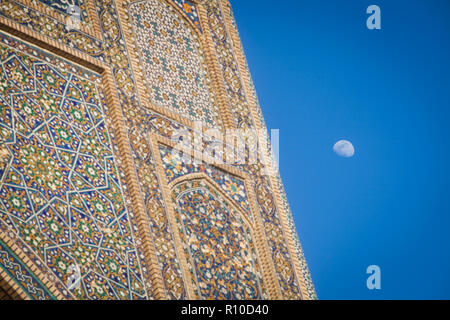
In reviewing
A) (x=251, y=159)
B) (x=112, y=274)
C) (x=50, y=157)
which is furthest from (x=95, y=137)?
(x=251, y=159)

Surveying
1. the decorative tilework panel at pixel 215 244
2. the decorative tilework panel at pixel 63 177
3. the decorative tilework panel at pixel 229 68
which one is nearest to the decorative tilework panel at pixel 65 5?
the decorative tilework panel at pixel 63 177

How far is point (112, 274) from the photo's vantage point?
5.80 m

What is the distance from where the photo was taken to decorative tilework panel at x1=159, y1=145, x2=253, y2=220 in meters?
6.67

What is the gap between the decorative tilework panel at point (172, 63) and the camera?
7.16m

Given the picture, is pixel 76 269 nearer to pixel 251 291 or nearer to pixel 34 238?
pixel 34 238

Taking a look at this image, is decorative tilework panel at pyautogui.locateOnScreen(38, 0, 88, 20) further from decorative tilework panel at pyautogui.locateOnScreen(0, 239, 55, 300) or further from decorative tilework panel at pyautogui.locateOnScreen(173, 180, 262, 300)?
decorative tilework panel at pyautogui.locateOnScreen(0, 239, 55, 300)

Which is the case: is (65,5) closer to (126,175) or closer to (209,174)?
(126,175)

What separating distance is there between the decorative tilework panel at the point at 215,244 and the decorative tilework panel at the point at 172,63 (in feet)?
2.34

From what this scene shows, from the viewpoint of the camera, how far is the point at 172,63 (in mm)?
7449

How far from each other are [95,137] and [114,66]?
→ 72 centimetres

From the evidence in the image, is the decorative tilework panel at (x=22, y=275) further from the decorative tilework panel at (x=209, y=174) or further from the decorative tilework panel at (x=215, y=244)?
the decorative tilework panel at (x=209, y=174)

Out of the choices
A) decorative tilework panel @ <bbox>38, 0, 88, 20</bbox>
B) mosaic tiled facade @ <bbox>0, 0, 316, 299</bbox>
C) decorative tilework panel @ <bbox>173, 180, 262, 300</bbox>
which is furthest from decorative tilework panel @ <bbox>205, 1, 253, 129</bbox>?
decorative tilework panel @ <bbox>38, 0, 88, 20</bbox>

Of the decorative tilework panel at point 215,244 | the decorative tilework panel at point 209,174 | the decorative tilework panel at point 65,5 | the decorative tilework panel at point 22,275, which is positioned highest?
the decorative tilework panel at point 65,5

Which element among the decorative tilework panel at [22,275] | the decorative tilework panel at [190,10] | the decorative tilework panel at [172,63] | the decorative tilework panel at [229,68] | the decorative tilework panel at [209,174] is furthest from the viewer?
the decorative tilework panel at [190,10]
